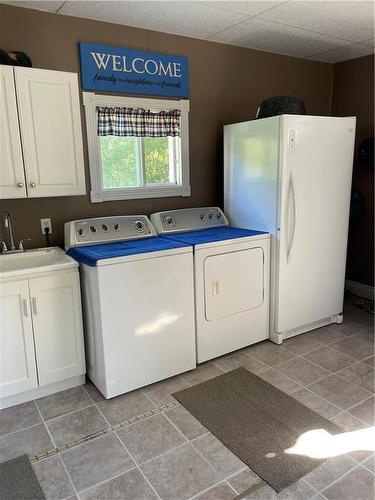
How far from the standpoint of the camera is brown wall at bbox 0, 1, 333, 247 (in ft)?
9.29

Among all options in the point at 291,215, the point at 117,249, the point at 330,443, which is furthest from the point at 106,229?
the point at 330,443

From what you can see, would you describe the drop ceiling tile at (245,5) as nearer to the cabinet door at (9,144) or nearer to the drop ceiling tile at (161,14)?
the drop ceiling tile at (161,14)

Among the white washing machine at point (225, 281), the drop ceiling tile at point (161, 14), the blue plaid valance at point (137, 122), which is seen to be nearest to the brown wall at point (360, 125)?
the white washing machine at point (225, 281)

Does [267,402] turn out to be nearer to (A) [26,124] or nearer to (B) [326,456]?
(B) [326,456]

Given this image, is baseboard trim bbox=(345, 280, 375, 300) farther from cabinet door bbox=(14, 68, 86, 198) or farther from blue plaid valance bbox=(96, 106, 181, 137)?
cabinet door bbox=(14, 68, 86, 198)

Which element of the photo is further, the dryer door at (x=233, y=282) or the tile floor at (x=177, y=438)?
the dryer door at (x=233, y=282)

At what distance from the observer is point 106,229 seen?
10.1 ft

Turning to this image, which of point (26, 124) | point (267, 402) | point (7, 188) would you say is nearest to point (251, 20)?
point (26, 124)

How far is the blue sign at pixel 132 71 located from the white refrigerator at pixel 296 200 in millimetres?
623

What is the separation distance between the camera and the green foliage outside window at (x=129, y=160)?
3275 millimetres

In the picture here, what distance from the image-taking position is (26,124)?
254 cm

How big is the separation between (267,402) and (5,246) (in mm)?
2125

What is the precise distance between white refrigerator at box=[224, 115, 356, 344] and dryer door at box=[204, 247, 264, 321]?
18 centimetres

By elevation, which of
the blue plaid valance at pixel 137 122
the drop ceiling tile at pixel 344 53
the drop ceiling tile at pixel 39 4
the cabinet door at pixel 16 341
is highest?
the drop ceiling tile at pixel 344 53
